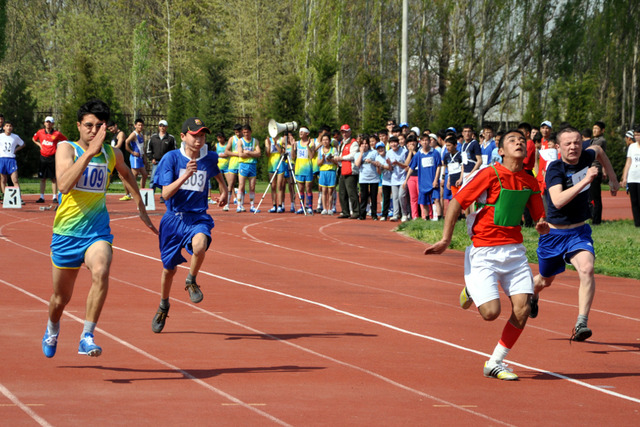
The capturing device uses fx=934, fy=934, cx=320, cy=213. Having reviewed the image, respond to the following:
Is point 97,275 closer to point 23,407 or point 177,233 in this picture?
point 23,407

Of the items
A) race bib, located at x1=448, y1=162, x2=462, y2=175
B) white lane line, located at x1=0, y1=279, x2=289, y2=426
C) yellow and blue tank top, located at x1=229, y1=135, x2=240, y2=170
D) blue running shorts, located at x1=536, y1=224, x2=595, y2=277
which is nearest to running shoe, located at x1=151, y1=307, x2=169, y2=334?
white lane line, located at x1=0, y1=279, x2=289, y2=426

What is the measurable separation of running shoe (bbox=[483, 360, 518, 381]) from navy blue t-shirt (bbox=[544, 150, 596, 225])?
7.29 ft

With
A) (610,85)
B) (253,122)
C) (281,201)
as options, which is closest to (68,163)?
(281,201)

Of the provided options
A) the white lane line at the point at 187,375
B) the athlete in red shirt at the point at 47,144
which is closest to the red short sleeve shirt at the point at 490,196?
the white lane line at the point at 187,375

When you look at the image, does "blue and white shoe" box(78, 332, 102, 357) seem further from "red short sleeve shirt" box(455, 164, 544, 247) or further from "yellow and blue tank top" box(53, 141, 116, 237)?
"red short sleeve shirt" box(455, 164, 544, 247)

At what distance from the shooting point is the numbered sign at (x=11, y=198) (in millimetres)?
22625

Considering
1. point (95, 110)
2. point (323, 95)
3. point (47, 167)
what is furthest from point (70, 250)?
point (323, 95)

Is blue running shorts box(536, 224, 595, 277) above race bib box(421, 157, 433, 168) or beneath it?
beneath

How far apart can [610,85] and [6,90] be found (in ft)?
102

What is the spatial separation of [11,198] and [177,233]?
14.8 m

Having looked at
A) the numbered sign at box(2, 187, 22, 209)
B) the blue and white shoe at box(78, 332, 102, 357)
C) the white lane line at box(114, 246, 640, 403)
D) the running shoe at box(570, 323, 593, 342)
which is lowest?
the white lane line at box(114, 246, 640, 403)

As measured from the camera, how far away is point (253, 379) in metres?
6.99

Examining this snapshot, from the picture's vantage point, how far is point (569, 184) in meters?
8.81

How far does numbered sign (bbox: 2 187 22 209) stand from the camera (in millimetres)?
22625
